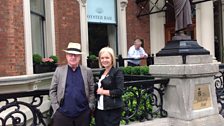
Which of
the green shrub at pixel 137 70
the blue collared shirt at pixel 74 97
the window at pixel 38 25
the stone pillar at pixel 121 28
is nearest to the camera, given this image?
the blue collared shirt at pixel 74 97

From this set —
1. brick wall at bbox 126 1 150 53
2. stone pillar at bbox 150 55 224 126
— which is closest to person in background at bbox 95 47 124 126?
stone pillar at bbox 150 55 224 126

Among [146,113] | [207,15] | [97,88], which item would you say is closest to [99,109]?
[97,88]

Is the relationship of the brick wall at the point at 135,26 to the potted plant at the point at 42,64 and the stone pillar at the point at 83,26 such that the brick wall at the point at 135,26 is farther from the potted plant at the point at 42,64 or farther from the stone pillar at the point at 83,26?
the potted plant at the point at 42,64

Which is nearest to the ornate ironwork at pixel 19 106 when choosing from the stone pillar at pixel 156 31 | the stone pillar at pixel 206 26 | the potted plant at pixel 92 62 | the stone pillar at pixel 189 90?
the stone pillar at pixel 189 90

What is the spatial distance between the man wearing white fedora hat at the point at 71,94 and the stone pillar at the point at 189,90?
2.11 metres

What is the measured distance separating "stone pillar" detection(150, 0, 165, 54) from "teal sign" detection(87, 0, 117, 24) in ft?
6.61

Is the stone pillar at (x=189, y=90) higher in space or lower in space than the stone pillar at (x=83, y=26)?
lower

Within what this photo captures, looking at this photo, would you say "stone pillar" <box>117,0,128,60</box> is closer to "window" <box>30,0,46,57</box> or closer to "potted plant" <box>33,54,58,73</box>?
"window" <box>30,0,46,57</box>

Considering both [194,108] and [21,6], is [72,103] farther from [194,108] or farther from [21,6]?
[21,6]

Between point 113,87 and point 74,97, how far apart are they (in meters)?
0.52

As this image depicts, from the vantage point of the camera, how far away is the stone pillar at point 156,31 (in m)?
13.9

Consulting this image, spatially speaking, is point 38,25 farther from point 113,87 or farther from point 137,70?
point 113,87

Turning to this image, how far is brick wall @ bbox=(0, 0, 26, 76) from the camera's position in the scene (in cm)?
587

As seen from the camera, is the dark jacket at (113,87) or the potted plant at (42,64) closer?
the dark jacket at (113,87)
